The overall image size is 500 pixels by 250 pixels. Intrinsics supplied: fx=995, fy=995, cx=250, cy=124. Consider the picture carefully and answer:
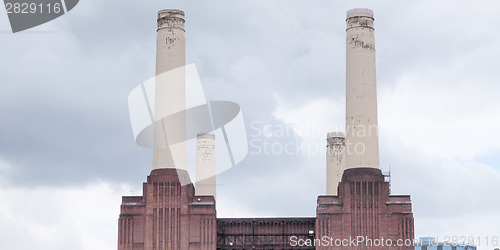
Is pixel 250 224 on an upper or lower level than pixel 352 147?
lower

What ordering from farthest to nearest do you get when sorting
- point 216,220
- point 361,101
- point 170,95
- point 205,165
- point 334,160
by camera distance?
point 334,160 → point 205,165 → point 170,95 → point 216,220 → point 361,101

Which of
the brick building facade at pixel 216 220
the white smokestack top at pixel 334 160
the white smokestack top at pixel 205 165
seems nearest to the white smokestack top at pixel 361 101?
the brick building facade at pixel 216 220

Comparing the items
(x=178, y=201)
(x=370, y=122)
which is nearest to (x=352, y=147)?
(x=370, y=122)

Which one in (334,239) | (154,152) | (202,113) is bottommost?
(334,239)

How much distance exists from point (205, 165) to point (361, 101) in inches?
1350

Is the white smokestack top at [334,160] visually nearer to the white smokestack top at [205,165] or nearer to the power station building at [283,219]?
the white smokestack top at [205,165]

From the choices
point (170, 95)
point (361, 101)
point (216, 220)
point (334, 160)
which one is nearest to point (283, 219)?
point (216, 220)

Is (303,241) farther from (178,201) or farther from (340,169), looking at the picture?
(340,169)

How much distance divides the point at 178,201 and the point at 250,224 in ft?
22.3

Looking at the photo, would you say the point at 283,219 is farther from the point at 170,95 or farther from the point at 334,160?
the point at 334,160

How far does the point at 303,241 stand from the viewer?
85.2 m

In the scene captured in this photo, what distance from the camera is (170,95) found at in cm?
8625

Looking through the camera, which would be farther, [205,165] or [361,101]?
[205,165]

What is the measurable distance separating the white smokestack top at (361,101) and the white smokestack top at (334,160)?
31.7m
